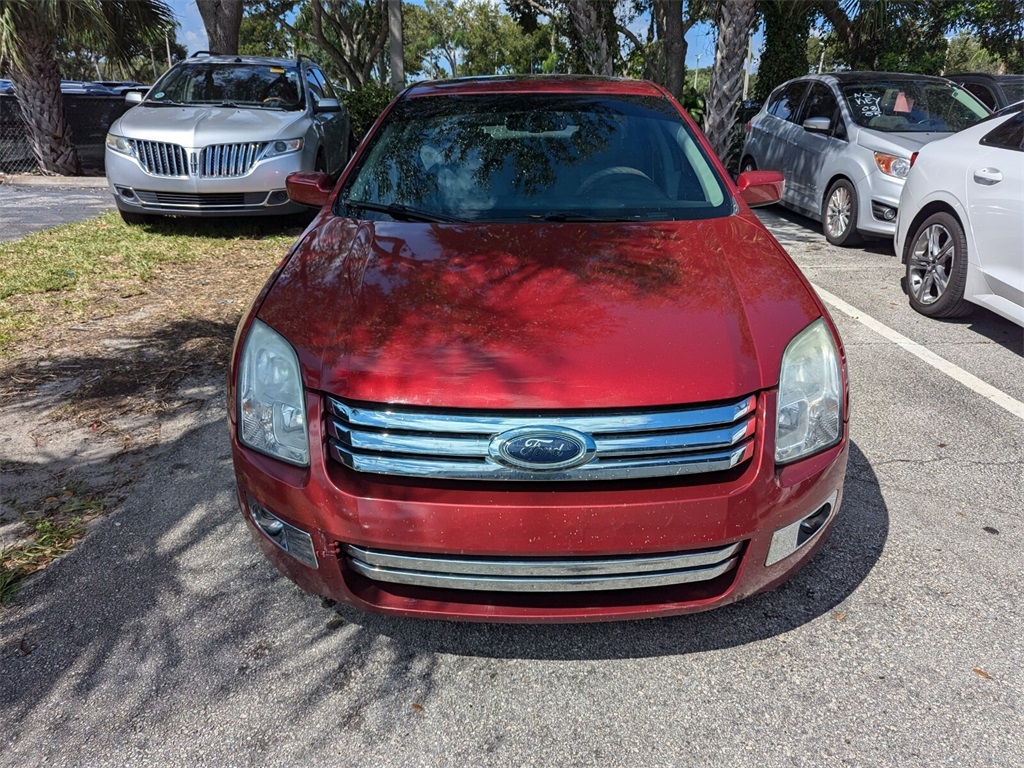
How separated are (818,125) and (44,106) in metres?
10.7

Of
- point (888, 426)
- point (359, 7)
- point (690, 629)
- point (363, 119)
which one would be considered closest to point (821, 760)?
point (690, 629)

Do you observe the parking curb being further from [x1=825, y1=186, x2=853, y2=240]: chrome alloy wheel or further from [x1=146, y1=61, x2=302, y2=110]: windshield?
[x1=825, y1=186, x2=853, y2=240]: chrome alloy wheel

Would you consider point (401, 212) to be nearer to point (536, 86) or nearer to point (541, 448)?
point (536, 86)

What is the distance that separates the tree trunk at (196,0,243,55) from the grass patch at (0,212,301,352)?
4.36 meters

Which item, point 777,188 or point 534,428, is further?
point 777,188

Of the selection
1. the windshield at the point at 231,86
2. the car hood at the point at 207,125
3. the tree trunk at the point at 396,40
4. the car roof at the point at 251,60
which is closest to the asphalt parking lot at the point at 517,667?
the car hood at the point at 207,125

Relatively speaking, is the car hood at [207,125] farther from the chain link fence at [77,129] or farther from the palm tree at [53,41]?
the chain link fence at [77,129]

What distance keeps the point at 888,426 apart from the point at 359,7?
31.1 meters

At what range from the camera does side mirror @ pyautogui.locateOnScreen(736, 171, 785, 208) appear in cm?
359

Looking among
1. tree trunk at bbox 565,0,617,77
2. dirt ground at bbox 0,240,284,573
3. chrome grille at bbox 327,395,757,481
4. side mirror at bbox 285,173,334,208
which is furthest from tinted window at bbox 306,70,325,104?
chrome grille at bbox 327,395,757,481

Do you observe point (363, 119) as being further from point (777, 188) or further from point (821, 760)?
point (821, 760)

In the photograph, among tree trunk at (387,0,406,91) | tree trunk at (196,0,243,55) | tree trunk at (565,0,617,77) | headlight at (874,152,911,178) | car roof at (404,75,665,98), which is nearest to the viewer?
car roof at (404,75,665,98)

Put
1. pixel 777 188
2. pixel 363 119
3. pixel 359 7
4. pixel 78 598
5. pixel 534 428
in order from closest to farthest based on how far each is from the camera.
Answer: pixel 534 428 → pixel 78 598 → pixel 777 188 → pixel 363 119 → pixel 359 7

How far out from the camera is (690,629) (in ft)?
8.05
